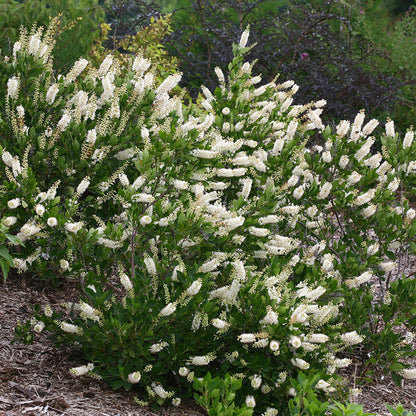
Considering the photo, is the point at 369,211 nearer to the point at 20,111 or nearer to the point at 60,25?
the point at 20,111

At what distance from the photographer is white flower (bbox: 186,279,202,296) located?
8.59 feet

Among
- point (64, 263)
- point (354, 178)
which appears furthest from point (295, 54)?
point (64, 263)

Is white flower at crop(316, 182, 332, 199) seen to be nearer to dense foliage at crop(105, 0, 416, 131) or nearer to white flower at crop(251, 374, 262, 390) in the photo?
white flower at crop(251, 374, 262, 390)

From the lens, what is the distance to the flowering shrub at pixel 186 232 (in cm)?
275

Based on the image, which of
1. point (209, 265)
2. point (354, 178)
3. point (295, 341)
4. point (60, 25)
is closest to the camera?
point (295, 341)

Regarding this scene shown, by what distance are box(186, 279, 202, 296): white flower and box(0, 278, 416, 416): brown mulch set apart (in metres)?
0.67

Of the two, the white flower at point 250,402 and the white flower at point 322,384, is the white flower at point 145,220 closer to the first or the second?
the white flower at point 250,402

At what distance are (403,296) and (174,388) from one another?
161 cm

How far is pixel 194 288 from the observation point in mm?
2631

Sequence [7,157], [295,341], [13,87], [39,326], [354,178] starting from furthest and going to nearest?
[354,178] → [13,87] → [39,326] → [7,157] → [295,341]

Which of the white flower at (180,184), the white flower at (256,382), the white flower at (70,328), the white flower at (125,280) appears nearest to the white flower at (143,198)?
the white flower at (180,184)

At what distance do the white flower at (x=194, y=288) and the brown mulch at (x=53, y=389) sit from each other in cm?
67

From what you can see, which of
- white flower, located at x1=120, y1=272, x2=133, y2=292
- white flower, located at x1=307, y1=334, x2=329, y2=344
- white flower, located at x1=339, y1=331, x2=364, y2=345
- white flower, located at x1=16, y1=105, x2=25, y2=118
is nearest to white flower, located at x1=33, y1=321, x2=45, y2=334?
white flower, located at x1=120, y1=272, x2=133, y2=292

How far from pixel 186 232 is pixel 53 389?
1.08 m
